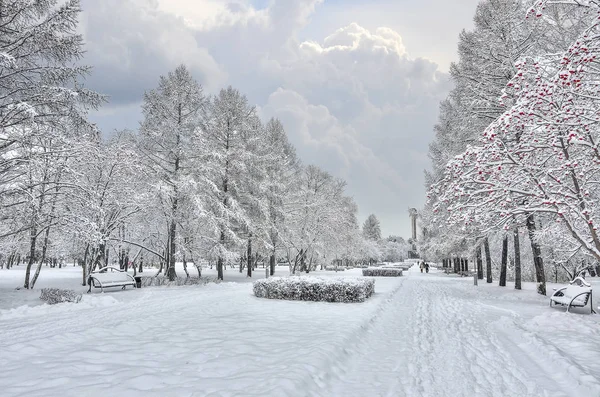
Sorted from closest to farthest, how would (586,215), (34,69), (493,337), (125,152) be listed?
(586,215) → (493,337) → (34,69) → (125,152)

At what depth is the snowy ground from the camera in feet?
14.7

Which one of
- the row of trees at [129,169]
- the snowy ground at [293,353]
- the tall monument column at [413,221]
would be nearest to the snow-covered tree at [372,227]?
the tall monument column at [413,221]

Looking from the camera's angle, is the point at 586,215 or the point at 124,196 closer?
the point at 586,215

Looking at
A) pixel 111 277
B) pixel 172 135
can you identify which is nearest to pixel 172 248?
pixel 111 277

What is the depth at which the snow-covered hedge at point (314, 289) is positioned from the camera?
12.4 m

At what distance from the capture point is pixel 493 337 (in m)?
7.66

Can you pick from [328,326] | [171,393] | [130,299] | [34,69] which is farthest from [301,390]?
[34,69]

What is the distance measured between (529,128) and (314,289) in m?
8.77

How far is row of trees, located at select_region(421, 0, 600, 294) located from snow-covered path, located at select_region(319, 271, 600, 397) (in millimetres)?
2461

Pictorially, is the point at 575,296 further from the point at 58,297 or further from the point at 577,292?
the point at 58,297

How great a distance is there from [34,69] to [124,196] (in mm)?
11632

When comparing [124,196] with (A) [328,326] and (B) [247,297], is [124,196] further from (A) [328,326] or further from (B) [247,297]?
(A) [328,326]

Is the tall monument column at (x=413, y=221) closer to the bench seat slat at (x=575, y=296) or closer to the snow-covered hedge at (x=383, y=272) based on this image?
the snow-covered hedge at (x=383, y=272)

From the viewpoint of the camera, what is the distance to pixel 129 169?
2009cm
